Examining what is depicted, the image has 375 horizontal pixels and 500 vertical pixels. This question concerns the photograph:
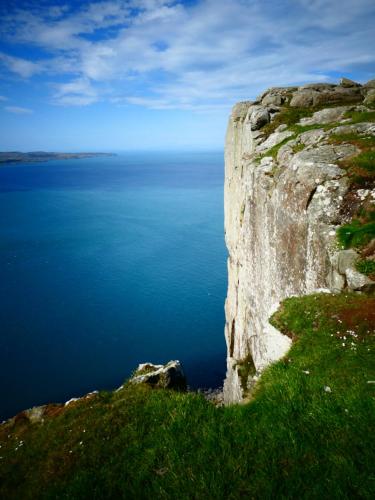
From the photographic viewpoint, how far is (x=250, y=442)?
6.57 metres

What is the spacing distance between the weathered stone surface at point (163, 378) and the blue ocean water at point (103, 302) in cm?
4633

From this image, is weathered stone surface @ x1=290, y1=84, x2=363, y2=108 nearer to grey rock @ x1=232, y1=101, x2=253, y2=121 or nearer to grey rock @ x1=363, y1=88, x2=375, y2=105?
grey rock @ x1=363, y1=88, x2=375, y2=105

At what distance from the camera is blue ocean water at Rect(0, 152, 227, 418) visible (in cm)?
5894

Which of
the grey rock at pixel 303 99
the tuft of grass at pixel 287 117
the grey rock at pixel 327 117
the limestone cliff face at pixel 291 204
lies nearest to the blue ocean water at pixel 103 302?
the limestone cliff face at pixel 291 204

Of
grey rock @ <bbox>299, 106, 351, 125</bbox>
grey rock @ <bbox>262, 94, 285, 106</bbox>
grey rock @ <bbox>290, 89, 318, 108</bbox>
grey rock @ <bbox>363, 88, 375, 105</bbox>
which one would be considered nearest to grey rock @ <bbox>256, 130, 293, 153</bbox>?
grey rock @ <bbox>299, 106, 351, 125</bbox>

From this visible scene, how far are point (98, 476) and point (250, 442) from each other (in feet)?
11.5

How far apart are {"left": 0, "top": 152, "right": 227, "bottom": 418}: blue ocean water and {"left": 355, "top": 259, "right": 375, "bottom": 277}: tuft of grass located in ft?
167

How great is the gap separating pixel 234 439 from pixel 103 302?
77.7 metres

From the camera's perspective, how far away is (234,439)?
268 inches

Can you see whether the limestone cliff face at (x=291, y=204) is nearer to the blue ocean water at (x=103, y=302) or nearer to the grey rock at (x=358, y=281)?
the grey rock at (x=358, y=281)

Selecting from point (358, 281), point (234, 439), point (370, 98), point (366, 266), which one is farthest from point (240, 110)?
point (234, 439)

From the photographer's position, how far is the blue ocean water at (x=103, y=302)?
5894cm

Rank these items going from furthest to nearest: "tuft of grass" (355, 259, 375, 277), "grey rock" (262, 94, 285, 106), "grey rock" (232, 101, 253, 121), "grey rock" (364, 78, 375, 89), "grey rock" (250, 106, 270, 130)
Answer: "grey rock" (232, 101, 253, 121) < "grey rock" (262, 94, 285, 106) < "grey rock" (364, 78, 375, 89) < "grey rock" (250, 106, 270, 130) < "tuft of grass" (355, 259, 375, 277)

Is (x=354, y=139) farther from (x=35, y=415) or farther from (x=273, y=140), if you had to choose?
(x=35, y=415)
